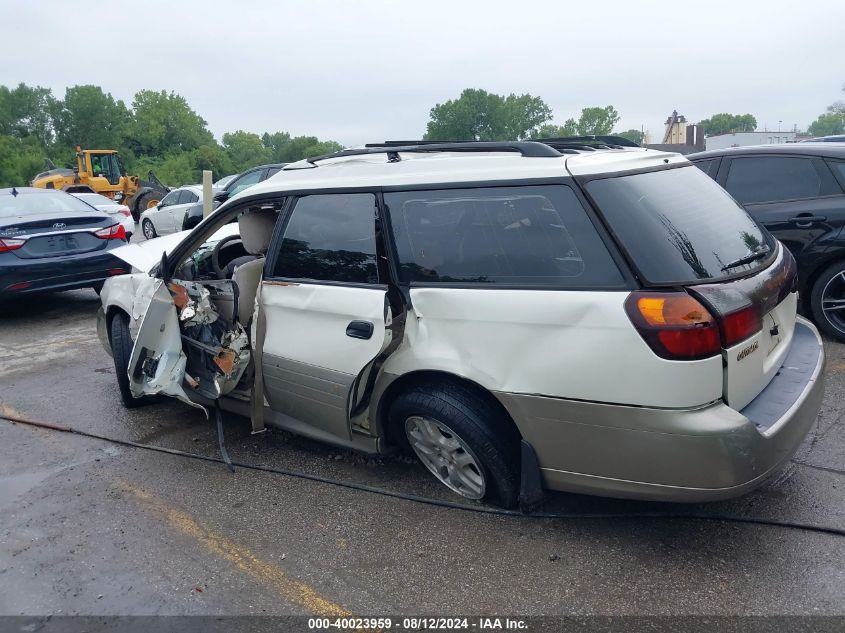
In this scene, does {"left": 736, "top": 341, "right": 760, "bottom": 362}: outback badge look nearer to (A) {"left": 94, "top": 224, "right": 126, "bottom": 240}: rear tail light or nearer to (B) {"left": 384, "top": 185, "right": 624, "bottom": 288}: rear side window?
(B) {"left": 384, "top": 185, "right": 624, "bottom": 288}: rear side window

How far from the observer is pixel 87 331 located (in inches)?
297

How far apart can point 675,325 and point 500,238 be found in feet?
2.84

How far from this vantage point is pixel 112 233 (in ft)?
27.1

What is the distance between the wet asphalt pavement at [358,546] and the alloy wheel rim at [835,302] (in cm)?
144

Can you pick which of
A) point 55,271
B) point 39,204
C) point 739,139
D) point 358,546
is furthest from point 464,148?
point 739,139

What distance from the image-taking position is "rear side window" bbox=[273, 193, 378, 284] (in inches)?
136

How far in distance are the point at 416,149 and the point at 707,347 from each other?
184 cm

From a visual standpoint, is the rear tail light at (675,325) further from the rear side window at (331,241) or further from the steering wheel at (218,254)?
the steering wheel at (218,254)

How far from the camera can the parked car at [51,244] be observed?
7.45 m

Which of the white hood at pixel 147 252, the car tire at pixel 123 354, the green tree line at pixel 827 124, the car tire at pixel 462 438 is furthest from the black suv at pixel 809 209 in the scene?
the green tree line at pixel 827 124

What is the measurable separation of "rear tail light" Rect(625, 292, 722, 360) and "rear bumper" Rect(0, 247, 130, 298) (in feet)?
20.9

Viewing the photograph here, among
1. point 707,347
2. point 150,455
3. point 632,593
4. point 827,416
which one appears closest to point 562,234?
point 707,347

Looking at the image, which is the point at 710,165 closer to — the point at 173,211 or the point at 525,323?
the point at 525,323

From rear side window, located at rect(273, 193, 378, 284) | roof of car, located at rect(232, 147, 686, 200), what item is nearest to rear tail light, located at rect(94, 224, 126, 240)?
roof of car, located at rect(232, 147, 686, 200)
